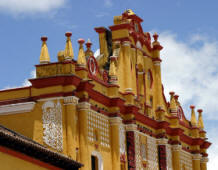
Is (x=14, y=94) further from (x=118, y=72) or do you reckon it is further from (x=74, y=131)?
(x=118, y=72)

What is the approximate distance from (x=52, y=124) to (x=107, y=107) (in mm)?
4811

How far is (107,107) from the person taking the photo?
1709 inches

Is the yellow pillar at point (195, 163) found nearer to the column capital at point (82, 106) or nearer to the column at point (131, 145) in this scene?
the column at point (131, 145)

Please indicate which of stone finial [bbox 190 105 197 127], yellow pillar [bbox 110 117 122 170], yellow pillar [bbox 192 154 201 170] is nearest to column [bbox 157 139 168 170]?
yellow pillar [bbox 192 154 201 170]

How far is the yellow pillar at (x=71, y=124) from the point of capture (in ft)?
127

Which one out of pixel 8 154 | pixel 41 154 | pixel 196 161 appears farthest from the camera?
pixel 196 161

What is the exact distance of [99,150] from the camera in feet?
136

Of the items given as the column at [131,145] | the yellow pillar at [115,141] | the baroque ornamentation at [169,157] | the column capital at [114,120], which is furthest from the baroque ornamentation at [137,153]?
the baroque ornamentation at [169,157]

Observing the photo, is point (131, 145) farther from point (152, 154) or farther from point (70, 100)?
point (70, 100)

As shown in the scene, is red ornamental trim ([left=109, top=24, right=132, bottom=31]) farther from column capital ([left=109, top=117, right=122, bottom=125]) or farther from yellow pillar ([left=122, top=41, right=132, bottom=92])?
column capital ([left=109, top=117, right=122, bottom=125])

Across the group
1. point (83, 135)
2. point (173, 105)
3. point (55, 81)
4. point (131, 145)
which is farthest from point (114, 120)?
point (173, 105)

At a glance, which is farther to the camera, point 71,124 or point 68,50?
point 68,50

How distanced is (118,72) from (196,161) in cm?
1264

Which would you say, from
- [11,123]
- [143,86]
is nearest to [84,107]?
[11,123]
